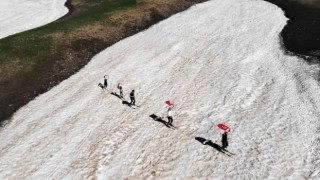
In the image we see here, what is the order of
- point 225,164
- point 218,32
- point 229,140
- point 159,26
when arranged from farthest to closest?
point 159,26 < point 218,32 < point 229,140 < point 225,164

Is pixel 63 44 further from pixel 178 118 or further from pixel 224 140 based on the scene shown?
pixel 224 140

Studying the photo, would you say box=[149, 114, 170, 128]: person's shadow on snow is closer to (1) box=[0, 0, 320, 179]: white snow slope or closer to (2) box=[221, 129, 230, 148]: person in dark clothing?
(1) box=[0, 0, 320, 179]: white snow slope

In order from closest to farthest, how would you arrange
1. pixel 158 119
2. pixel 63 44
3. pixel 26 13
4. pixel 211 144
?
pixel 211 144, pixel 158 119, pixel 63 44, pixel 26 13

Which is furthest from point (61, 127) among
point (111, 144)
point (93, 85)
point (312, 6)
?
point (312, 6)

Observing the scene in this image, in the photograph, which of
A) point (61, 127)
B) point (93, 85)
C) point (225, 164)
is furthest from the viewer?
point (93, 85)

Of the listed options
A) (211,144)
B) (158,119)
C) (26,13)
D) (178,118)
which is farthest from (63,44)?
(26,13)

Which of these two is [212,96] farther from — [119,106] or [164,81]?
[119,106]

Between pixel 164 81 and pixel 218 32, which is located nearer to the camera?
pixel 164 81
